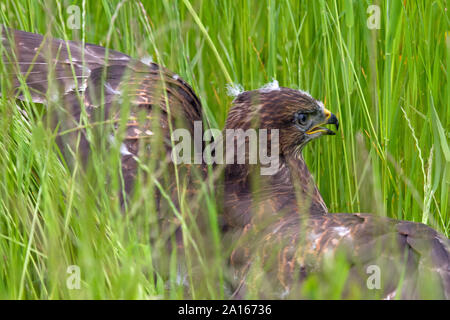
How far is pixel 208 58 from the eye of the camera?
148 inches

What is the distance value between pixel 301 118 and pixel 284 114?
0.10 metres

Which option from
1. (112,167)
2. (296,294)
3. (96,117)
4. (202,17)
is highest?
(202,17)

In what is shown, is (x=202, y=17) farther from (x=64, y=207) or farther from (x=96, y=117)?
(x=64, y=207)

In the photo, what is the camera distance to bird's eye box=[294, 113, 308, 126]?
10.5ft

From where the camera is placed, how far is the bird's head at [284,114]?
3113mm

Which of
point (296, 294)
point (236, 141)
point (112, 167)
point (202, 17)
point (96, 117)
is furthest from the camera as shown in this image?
point (202, 17)

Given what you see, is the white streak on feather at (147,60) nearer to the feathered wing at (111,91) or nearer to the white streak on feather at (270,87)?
the feathered wing at (111,91)

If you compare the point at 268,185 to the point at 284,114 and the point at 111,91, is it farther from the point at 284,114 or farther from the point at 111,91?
the point at 111,91

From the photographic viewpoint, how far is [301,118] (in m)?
3.21

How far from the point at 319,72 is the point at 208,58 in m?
0.63

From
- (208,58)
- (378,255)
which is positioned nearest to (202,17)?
(208,58)
